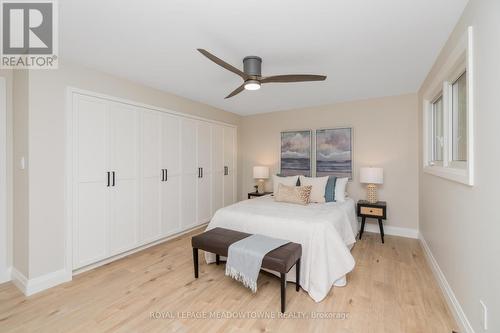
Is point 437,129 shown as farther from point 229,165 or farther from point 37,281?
point 37,281

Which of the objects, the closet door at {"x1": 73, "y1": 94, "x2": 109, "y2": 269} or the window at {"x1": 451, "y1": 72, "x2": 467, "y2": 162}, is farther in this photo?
the closet door at {"x1": 73, "y1": 94, "x2": 109, "y2": 269}

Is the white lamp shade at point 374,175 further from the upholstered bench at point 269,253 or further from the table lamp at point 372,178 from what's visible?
the upholstered bench at point 269,253

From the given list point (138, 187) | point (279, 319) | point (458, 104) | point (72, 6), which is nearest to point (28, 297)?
point (138, 187)

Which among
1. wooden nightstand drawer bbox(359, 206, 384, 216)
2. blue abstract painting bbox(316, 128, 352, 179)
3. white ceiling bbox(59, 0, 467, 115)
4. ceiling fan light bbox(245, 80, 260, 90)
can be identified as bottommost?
wooden nightstand drawer bbox(359, 206, 384, 216)

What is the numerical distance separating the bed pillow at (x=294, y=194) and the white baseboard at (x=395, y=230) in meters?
1.50

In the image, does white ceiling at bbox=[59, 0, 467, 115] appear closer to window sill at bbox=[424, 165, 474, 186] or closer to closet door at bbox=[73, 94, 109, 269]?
closet door at bbox=[73, 94, 109, 269]

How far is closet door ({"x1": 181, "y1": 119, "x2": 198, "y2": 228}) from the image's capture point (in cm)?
407

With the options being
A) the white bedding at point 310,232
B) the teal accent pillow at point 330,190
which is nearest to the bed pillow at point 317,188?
the teal accent pillow at point 330,190

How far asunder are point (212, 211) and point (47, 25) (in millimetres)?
3627

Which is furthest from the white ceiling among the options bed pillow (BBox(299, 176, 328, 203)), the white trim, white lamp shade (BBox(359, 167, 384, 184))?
bed pillow (BBox(299, 176, 328, 203))

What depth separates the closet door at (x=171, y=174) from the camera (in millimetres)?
3732

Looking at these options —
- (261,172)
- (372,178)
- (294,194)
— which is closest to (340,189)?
(372,178)

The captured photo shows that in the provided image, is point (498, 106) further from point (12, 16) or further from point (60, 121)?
point (60, 121)

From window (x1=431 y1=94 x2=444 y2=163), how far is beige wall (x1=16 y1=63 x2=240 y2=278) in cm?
424
